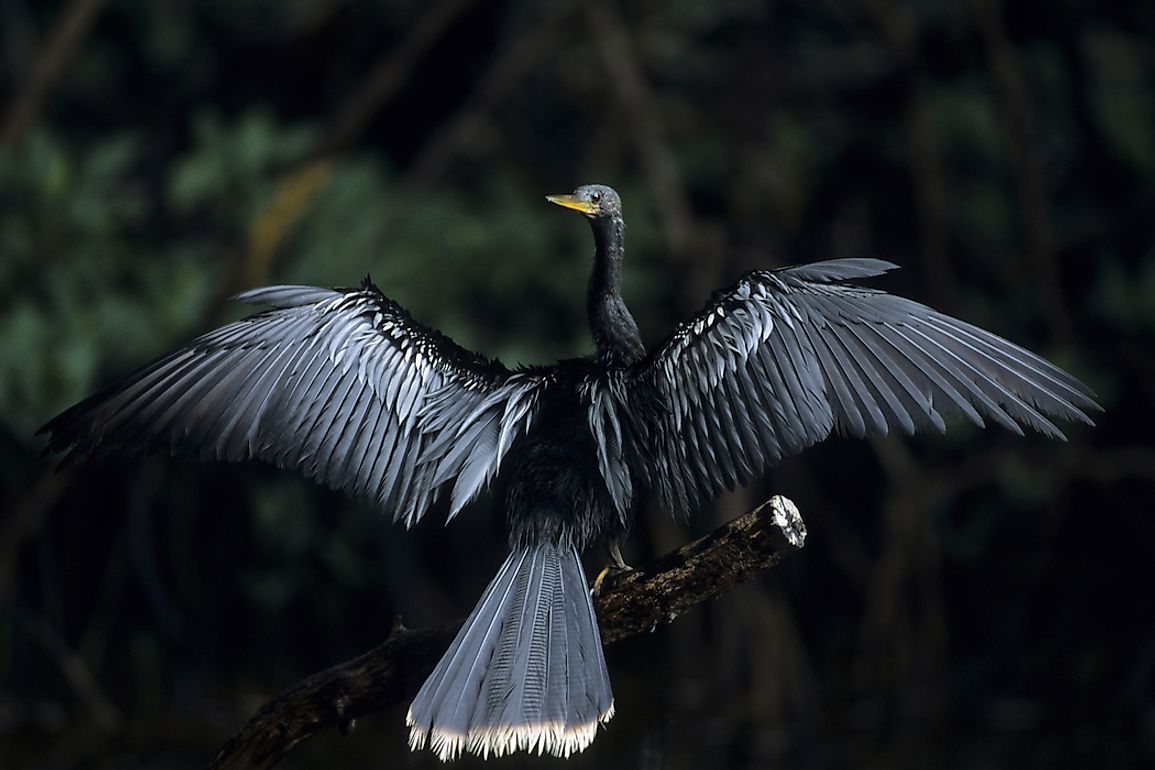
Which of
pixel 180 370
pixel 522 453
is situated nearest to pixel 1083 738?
pixel 522 453

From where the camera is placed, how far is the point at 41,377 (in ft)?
21.1

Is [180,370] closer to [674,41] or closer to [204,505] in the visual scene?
[204,505]

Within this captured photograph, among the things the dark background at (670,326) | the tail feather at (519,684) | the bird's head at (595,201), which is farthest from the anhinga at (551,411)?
the dark background at (670,326)

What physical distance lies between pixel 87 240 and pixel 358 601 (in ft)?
6.77

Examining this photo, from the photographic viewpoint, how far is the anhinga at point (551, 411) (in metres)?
3.34

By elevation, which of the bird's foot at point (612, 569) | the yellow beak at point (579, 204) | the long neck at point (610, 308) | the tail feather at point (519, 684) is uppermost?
the yellow beak at point (579, 204)

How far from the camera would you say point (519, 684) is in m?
3.30

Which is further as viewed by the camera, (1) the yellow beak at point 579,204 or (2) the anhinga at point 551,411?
(1) the yellow beak at point 579,204

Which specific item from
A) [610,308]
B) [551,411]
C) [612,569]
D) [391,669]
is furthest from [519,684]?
[610,308]

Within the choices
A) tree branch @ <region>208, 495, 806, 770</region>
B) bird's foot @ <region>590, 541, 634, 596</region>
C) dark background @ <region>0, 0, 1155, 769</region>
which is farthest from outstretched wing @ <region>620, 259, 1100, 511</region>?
dark background @ <region>0, 0, 1155, 769</region>

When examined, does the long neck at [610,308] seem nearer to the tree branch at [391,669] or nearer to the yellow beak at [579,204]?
the yellow beak at [579,204]

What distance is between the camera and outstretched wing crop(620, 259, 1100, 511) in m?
3.42

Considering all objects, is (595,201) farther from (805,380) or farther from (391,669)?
(391,669)

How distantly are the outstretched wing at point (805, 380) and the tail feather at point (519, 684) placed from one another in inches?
17.8
